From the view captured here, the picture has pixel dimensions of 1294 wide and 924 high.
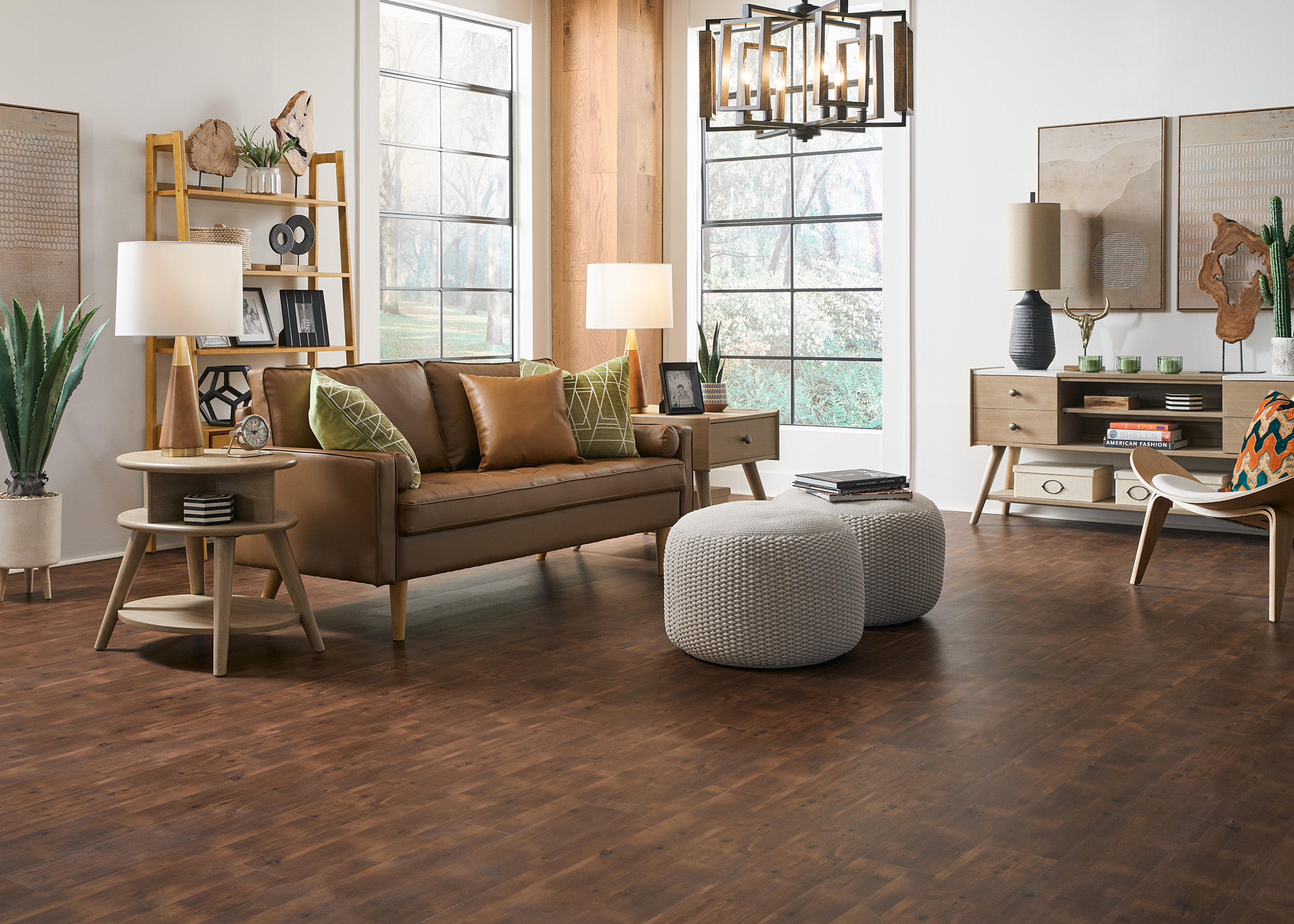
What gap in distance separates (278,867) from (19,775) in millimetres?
842

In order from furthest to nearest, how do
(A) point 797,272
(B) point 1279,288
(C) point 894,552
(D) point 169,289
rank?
(A) point 797,272
(B) point 1279,288
(C) point 894,552
(D) point 169,289

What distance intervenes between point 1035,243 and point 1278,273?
3.51ft

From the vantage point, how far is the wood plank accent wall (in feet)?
23.6

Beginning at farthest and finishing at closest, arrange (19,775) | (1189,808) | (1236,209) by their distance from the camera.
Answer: (1236,209) < (19,775) < (1189,808)

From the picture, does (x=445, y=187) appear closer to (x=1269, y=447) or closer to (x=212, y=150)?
(x=212, y=150)

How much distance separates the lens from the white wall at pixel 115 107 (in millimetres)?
5004

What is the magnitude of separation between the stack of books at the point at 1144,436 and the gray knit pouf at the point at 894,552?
2.06 m

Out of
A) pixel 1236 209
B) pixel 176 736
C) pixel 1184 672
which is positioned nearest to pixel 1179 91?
pixel 1236 209

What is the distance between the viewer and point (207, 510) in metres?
3.60

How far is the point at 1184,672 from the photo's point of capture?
3.49 meters

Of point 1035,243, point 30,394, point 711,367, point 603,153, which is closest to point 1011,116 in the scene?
point 1035,243

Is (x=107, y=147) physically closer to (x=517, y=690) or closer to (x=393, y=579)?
(x=393, y=579)

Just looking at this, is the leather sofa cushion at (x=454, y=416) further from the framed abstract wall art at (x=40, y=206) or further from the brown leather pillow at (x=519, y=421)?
the framed abstract wall art at (x=40, y=206)

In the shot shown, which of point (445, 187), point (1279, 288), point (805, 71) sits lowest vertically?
point (1279, 288)
